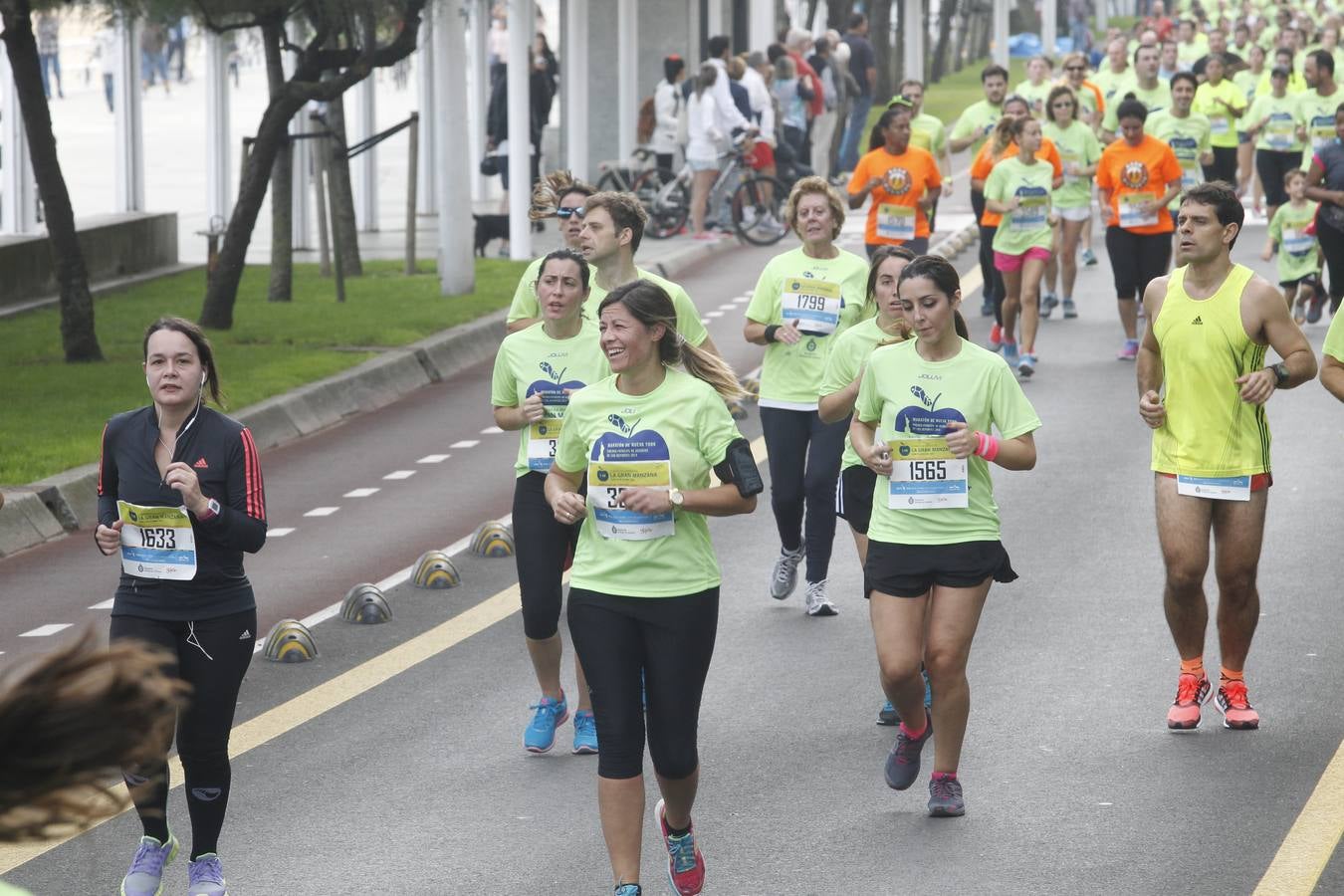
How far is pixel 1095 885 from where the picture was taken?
20.6 feet

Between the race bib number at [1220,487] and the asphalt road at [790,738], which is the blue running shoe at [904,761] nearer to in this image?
the asphalt road at [790,738]

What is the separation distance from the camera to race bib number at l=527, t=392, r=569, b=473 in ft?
25.2

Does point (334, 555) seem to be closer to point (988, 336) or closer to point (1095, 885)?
point (1095, 885)

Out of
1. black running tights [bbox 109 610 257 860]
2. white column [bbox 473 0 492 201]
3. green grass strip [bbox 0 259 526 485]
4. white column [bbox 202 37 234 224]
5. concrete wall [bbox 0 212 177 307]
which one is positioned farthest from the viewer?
white column [bbox 473 0 492 201]

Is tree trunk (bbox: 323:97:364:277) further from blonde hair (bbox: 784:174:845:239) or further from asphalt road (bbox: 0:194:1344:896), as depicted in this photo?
blonde hair (bbox: 784:174:845:239)

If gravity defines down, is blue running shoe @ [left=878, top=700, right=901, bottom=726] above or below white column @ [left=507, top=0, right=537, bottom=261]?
below

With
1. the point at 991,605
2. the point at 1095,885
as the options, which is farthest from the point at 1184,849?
the point at 991,605

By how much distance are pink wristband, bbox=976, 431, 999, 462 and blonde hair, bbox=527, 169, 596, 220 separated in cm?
310

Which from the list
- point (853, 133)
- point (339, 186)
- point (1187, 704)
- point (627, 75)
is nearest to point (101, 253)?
point (339, 186)

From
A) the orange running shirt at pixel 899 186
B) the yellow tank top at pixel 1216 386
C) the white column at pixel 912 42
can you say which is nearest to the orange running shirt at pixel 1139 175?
the orange running shirt at pixel 899 186

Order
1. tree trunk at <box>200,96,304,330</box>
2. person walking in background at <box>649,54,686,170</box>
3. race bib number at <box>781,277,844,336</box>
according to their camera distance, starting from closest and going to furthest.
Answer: race bib number at <box>781,277,844,336</box> < tree trunk at <box>200,96,304,330</box> < person walking in background at <box>649,54,686,170</box>

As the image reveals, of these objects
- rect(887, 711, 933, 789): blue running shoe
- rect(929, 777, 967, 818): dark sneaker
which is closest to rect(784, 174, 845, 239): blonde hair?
rect(887, 711, 933, 789): blue running shoe

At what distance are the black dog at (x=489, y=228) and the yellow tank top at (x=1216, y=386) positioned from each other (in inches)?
698

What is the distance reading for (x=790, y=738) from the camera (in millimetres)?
7938
